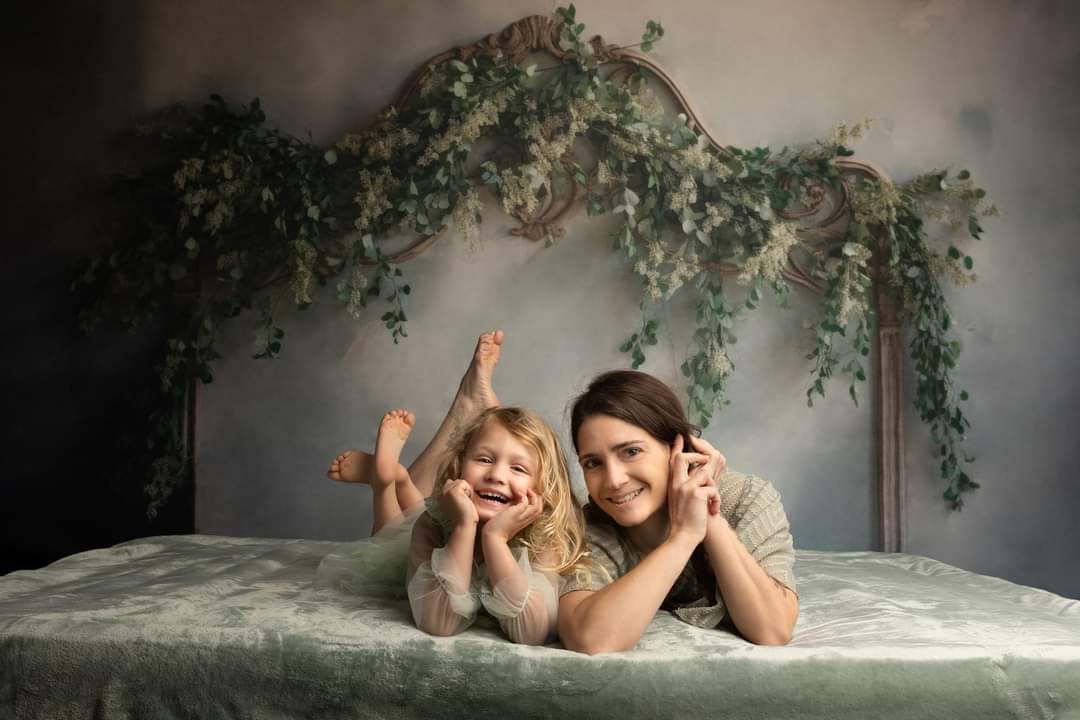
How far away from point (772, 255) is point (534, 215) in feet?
2.45

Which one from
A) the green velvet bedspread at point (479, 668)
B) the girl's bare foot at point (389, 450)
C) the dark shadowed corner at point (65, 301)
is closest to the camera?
the green velvet bedspread at point (479, 668)

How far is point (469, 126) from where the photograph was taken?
2627 millimetres

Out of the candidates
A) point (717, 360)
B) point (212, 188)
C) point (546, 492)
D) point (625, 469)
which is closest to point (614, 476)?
point (625, 469)

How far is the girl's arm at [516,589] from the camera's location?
4.34ft

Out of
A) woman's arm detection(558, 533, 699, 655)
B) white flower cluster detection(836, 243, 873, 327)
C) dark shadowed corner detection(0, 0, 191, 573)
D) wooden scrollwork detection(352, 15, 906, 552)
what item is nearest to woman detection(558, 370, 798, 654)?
woman's arm detection(558, 533, 699, 655)

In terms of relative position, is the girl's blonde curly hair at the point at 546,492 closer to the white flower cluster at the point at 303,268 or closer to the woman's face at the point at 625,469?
the woman's face at the point at 625,469

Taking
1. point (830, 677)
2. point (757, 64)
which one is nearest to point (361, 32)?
point (757, 64)

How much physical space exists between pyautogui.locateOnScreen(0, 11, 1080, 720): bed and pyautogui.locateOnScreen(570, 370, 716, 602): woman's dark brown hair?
143 millimetres

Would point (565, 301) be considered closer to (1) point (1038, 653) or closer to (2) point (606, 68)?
(2) point (606, 68)

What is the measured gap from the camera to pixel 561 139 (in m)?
2.66

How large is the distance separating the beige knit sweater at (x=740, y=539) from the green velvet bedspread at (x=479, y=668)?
8 centimetres

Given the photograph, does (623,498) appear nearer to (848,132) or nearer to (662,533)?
(662,533)

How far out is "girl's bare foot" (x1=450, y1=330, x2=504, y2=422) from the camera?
2.29 metres

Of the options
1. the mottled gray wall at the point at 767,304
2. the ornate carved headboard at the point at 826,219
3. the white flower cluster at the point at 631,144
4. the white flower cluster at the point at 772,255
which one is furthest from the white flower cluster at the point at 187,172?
the white flower cluster at the point at 772,255
